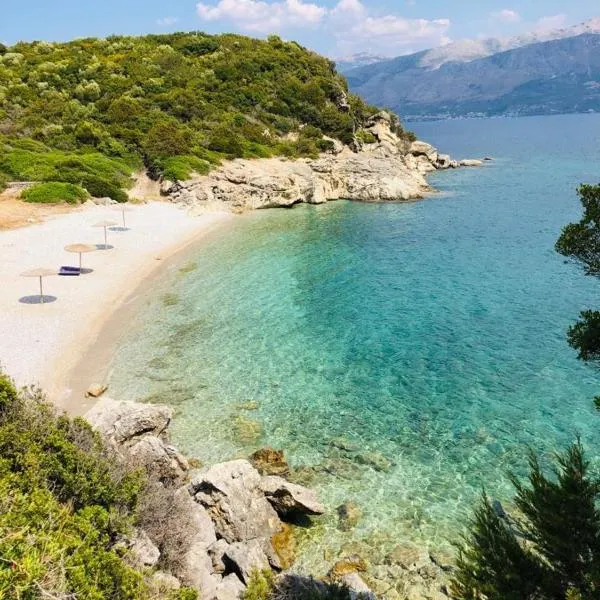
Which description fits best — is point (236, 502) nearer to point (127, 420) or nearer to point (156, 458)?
point (156, 458)

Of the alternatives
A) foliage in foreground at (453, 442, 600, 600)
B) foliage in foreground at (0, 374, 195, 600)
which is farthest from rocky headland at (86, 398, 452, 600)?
foliage in foreground at (453, 442, 600, 600)

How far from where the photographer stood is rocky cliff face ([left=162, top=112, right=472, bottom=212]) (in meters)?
48.0

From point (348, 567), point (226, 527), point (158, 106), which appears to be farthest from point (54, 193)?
point (348, 567)

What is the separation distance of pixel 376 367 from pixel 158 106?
55320 mm

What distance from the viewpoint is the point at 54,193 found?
1575 inches

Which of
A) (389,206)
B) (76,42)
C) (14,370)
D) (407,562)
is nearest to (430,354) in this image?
(407,562)

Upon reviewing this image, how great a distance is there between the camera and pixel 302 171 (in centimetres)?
5584

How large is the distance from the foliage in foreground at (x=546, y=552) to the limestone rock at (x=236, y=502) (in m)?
5.39

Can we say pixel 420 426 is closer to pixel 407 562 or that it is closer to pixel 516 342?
pixel 407 562

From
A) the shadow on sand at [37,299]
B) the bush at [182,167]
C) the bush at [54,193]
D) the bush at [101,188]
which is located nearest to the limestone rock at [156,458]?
the shadow on sand at [37,299]

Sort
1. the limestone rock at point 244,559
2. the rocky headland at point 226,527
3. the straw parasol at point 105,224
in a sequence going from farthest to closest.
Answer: the straw parasol at point 105,224 → the limestone rock at point 244,559 → the rocky headland at point 226,527

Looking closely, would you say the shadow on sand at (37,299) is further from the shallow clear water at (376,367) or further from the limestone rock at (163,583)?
the limestone rock at (163,583)

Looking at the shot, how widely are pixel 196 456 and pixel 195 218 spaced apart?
3197 cm

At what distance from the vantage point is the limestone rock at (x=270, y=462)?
13.4 metres
